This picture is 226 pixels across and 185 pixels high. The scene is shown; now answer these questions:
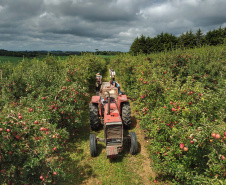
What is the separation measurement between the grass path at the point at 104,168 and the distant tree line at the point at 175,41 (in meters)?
29.3

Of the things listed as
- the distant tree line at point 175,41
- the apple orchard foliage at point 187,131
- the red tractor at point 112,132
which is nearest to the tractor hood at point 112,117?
the red tractor at point 112,132

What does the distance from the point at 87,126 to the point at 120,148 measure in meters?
2.83

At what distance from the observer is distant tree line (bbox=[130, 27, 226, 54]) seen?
30375 mm

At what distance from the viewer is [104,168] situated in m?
4.63

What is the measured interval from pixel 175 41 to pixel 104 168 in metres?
38.2

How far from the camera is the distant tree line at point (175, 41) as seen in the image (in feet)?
99.7

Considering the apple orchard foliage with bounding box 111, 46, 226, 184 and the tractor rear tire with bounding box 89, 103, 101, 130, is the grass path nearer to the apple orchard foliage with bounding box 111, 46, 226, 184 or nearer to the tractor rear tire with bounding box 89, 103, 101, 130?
the apple orchard foliage with bounding box 111, 46, 226, 184

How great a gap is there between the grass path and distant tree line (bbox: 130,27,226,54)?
29250 mm

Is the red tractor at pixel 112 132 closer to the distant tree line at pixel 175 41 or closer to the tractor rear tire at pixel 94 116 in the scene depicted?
the tractor rear tire at pixel 94 116

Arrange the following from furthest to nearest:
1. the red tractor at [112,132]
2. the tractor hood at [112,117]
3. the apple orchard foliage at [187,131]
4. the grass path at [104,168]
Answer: the tractor hood at [112,117] → the red tractor at [112,132] → the grass path at [104,168] → the apple orchard foliage at [187,131]

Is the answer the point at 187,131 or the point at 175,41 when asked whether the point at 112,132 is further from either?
the point at 175,41

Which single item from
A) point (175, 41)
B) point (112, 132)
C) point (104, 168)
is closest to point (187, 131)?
point (112, 132)

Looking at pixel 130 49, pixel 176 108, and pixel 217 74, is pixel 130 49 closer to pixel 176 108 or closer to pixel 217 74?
pixel 217 74

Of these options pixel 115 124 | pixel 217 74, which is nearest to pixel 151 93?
pixel 115 124
